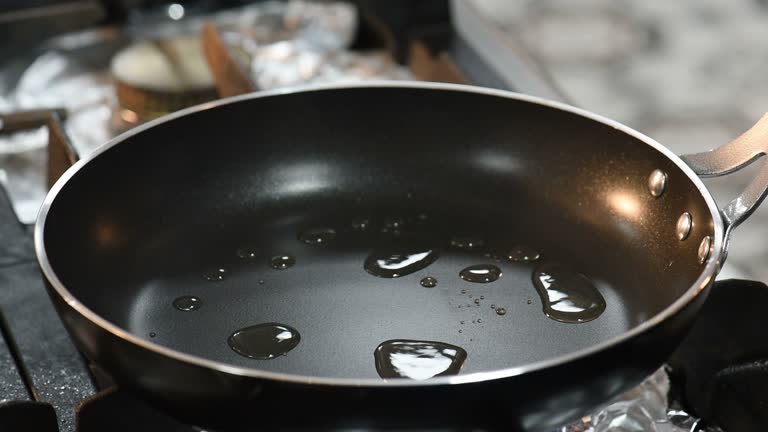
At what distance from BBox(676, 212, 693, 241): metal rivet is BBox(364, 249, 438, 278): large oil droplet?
0.14m

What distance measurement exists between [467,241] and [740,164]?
0.56 ft

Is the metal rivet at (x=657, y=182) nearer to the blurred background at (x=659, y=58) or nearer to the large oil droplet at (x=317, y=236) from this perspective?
the large oil droplet at (x=317, y=236)

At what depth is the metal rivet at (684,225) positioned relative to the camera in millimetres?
534

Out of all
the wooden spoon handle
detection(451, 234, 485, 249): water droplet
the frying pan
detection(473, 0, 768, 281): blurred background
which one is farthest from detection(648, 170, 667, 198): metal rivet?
detection(473, 0, 768, 281): blurred background

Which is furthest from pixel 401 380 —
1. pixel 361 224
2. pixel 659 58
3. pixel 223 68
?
pixel 659 58

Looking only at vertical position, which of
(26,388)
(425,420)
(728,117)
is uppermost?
(425,420)

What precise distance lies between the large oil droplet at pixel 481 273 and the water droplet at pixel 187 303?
15 centimetres

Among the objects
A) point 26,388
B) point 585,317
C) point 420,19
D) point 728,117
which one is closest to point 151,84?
point 420,19

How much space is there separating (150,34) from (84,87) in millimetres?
133

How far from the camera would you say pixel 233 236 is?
636mm

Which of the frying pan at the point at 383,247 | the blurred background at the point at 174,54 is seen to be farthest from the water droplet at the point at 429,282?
the blurred background at the point at 174,54

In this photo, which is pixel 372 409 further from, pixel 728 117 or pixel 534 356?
pixel 728 117

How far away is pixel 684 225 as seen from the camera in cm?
54

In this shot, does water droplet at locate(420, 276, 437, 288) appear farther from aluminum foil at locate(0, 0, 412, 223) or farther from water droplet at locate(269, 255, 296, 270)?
aluminum foil at locate(0, 0, 412, 223)
